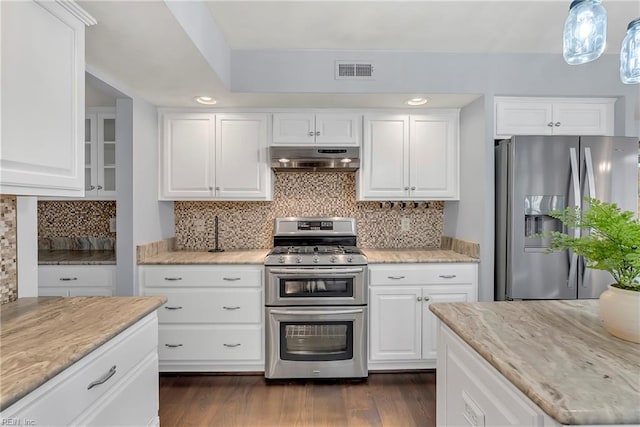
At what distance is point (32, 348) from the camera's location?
107 cm

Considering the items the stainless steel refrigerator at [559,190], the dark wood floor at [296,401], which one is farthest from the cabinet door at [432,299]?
the stainless steel refrigerator at [559,190]

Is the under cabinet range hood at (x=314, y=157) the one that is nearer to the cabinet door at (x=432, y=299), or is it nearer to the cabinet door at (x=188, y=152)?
the cabinet door at (x=188, y=152)

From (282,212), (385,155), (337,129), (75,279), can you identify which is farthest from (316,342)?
(75,279)

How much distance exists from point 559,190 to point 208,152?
9.13 ft

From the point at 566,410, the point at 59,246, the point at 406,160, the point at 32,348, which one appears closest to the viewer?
the point at 566,410

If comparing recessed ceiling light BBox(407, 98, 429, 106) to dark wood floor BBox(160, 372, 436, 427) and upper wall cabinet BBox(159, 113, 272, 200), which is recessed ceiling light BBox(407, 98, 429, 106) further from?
dark wood floor BBox(160, 372, 436, 427)

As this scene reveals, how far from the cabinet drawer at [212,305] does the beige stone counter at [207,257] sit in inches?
8.8

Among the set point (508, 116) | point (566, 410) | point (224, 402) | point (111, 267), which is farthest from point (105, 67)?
point (508, 116)

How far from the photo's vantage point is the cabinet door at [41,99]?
119 centimetres

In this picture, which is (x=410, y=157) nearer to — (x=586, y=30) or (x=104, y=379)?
(x=586, y=30)

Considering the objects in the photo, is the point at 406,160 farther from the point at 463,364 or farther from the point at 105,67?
the point at 105,67

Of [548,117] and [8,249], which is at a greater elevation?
[548,117]

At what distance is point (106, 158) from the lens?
10.3ft

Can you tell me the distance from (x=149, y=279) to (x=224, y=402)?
108cm
